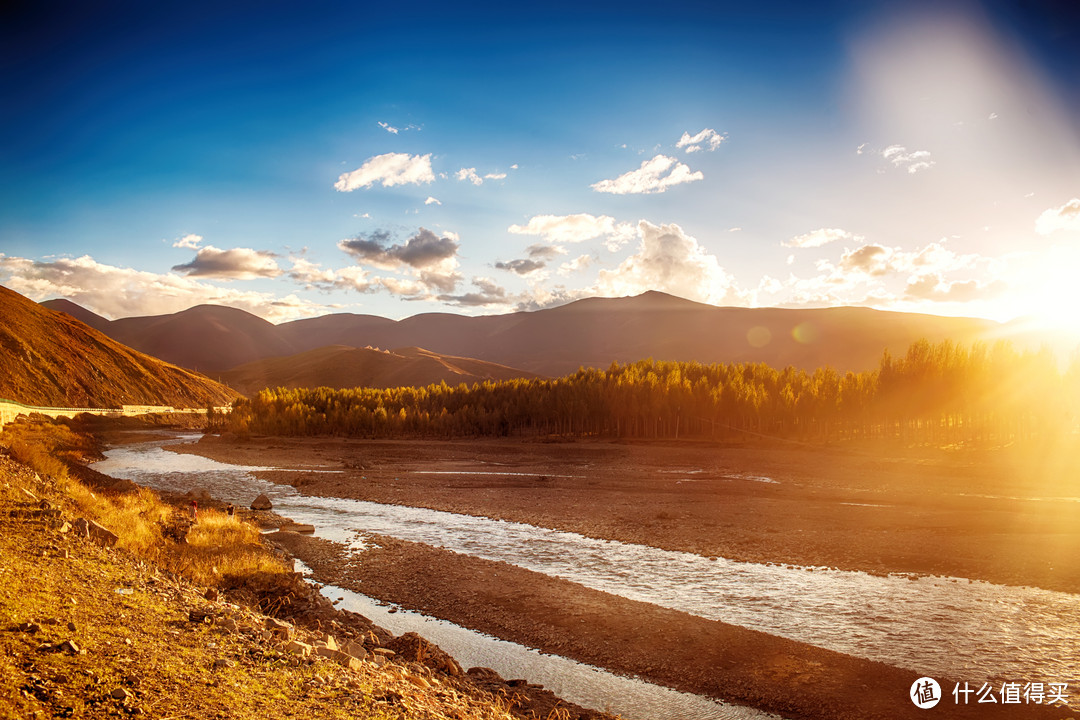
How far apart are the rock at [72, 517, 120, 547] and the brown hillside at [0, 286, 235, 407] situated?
121 m

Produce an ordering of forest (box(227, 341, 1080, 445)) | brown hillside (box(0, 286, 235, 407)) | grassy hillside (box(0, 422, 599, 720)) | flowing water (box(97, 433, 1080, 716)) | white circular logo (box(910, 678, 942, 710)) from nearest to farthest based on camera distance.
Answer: grassy hillside (box(0, 422, 599, 720)), white circular logo (box(910, 678, 942, 710)), flowing water (box(97, 433, 1080, 716)), forest (box(227, 341, 1080, 445)), brown hillside (box(0, 286, 235, 407))

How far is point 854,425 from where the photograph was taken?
90875 millimetres

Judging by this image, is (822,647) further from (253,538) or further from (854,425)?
(854,425)

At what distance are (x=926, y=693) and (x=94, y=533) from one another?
1881cm

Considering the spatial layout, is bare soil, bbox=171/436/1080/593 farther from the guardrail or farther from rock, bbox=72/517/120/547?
the guardrail

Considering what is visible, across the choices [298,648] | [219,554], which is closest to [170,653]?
[298,648]

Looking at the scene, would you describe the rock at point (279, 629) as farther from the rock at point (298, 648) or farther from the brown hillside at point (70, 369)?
the brown hillside at point (70, 369)

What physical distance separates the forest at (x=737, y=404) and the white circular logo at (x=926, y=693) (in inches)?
3159

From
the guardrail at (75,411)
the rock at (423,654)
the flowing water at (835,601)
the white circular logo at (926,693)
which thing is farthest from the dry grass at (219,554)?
the guardrail at (75,411)

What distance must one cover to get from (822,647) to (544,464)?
52890 mm

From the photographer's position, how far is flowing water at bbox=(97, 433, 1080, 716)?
47.3 feet

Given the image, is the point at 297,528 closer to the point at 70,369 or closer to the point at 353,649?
the point at 353,649

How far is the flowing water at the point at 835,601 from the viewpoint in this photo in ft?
47.3

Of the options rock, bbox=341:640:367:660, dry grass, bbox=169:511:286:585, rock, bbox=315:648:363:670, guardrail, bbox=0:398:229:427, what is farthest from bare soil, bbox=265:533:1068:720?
guardrail, bbox=0:398:229:427
